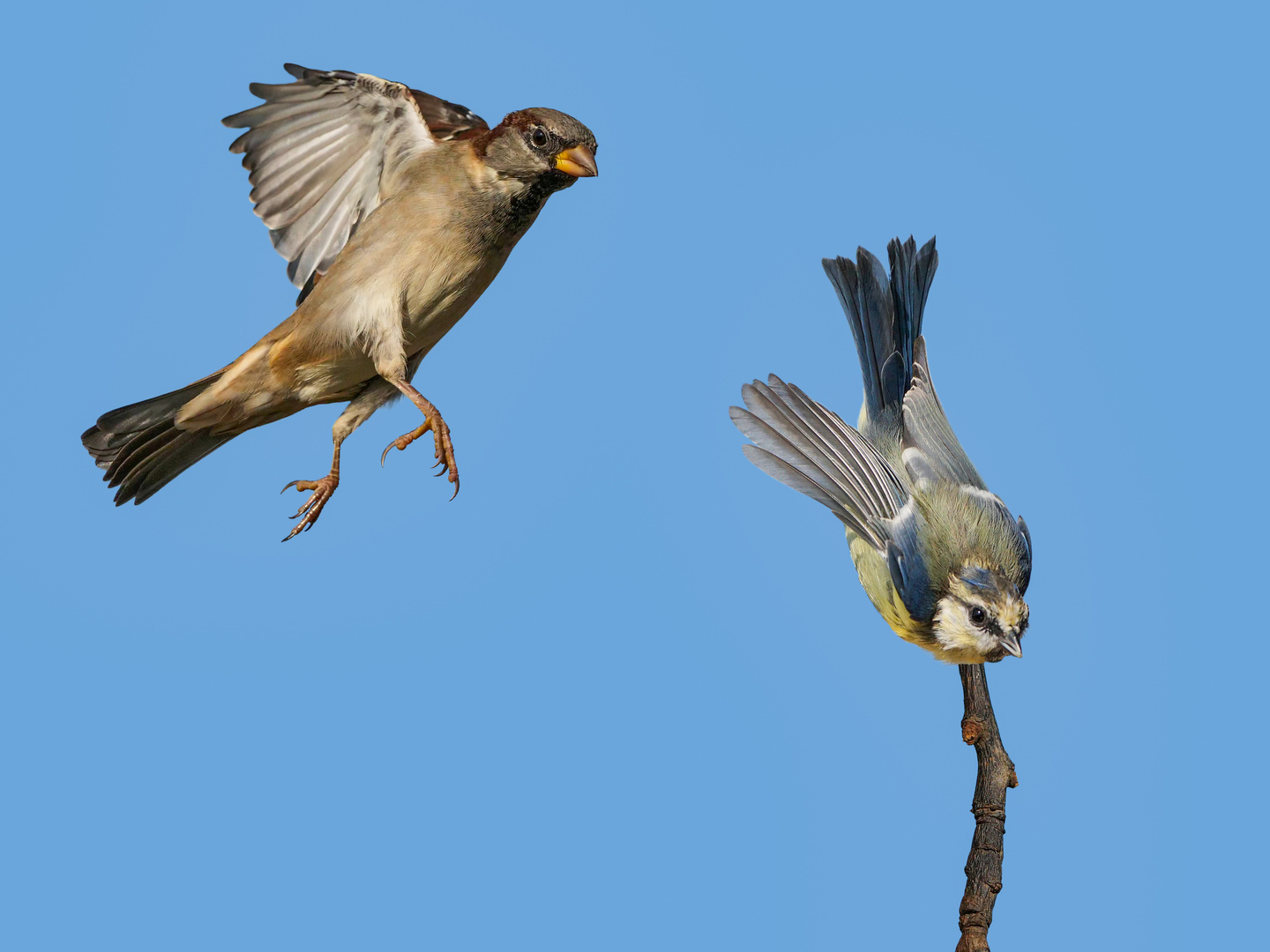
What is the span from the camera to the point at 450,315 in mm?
4023

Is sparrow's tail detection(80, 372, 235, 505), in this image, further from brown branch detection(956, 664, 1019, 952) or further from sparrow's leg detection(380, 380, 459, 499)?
brown branch detection(956, 664, 1019, 952)

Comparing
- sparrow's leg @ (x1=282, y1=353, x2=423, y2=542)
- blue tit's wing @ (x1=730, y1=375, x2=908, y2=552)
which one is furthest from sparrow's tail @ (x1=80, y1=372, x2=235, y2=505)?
blue tit's wing @ (x1=730, y1=375, x2=908, y2=552)

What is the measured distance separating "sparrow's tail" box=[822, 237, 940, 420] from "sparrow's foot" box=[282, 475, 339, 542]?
5.52ft

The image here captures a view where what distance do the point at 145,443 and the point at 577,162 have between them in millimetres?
1711

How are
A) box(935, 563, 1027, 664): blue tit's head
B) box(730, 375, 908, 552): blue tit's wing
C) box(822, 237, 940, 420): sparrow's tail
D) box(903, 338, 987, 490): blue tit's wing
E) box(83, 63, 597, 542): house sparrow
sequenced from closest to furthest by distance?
box(935, 563, 1027, 664): blue tit's head < box(730, 375, 908, 552): blue tit's wing < box(903, 338, 987, 490): blue tit's wing < box(83, 63, 597, 542): house sparrow < box(822, 237, 940, 420): sparrow's tail

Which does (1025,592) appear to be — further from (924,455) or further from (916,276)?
(916,276)

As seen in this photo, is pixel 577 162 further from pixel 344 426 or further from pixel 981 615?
pixel 981 615

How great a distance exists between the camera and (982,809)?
3.46 m

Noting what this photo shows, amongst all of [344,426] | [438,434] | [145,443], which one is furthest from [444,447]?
[145,443]

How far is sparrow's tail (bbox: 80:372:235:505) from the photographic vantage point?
425 centimetres

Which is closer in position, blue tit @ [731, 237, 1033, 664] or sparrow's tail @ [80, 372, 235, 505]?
blue tit @ [731, 237, 1033, 664]

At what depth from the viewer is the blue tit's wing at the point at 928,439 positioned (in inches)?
146

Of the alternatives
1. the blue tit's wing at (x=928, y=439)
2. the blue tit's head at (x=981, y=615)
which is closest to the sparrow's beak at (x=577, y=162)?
the blue tit's wing at (x=928, y=439)

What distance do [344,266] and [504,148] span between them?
0.62 meters
